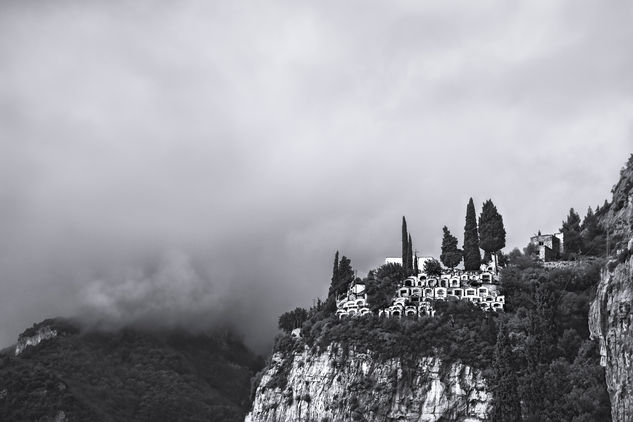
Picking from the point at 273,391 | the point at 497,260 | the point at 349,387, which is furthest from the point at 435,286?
the point at 273,391

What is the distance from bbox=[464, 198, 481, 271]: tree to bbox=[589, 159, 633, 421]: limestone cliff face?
23229mm

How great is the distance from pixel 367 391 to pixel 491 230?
25542 mm

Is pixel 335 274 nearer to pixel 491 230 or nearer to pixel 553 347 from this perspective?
pixel 491 230

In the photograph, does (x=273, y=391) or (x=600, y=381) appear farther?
(x=273, y=391)

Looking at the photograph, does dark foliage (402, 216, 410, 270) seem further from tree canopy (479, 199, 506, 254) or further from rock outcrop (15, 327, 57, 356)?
rock outcrop (15, 327, 57, 356)

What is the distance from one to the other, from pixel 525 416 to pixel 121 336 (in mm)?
109112

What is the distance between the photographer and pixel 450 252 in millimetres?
119562

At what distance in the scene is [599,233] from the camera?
396 feet

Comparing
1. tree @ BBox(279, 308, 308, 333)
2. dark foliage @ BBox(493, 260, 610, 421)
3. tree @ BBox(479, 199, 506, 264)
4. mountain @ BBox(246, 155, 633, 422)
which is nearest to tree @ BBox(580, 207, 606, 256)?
mountain @ BBox(246, 155, 633, 422)

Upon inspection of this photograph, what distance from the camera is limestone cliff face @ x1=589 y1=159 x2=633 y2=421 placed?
265 feet

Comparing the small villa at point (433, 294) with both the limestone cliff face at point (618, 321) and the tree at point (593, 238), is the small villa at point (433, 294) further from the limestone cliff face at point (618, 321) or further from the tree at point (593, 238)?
the limestone cliff face at point (618, 321)

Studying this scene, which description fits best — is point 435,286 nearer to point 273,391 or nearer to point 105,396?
point 273,391

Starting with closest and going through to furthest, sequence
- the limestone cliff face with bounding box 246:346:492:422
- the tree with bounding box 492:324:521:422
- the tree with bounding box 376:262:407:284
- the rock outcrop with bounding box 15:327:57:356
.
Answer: the tree with bounding box 492:324:521:422 < the limestone cliff face with bounding box 246:346:492:422 < the tree with bounding box 376:262:407:284 < the rock outcrop with bounding box 15:327:57:356

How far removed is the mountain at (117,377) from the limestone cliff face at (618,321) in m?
72.8
